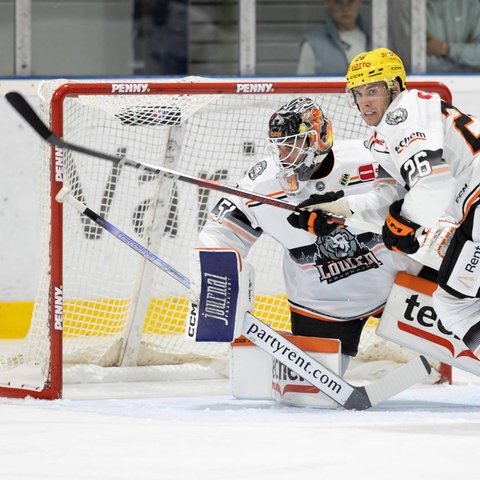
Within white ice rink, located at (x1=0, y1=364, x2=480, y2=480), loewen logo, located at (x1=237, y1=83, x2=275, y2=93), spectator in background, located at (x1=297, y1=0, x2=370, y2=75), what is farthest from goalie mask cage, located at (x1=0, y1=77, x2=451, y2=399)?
spectator in background, located at (x1=297, y1=0, x2=370, y2=75)

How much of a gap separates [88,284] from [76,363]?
35 centimetres

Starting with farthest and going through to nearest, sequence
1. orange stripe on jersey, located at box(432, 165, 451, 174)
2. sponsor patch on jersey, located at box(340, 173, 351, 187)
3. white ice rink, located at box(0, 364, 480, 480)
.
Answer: sponsor patch on jersey, located at box(340, 173, 351, 187)
orange stripe on jersey, located at box(432, 165, 451, 174)
white ice rink, located at box(0, 364, 480, 480)

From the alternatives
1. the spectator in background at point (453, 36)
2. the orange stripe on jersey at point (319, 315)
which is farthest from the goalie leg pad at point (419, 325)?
the spectator in background at point (453, 36)

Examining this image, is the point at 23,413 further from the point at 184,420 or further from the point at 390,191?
the point at 390,191

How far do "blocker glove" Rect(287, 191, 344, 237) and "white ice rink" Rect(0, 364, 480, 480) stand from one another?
1.72ft

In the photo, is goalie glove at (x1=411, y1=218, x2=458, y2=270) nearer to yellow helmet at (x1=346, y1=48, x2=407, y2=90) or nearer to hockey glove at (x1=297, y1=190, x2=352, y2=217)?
hockey glove at (x1=297, y1=190, x2=352, y2=217)

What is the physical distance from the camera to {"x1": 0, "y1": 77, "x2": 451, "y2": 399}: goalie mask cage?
422 centimetres

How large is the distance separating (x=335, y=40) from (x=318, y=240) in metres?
2.67

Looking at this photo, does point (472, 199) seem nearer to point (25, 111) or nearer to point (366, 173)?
point (366, 173)

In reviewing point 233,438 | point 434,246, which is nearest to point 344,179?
point 434,246

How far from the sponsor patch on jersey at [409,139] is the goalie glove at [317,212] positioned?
13.7 inches

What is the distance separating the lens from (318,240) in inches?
151

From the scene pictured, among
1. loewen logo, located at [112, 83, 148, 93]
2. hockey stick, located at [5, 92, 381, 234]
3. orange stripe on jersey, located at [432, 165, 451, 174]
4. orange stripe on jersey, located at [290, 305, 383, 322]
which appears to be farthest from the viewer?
loewen logo, located at [112, 83, 148, 93]

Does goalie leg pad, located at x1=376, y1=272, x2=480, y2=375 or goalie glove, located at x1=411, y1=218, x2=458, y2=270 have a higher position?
goalie glove, located at x1=411, y1=218, x2=458, y2=270
